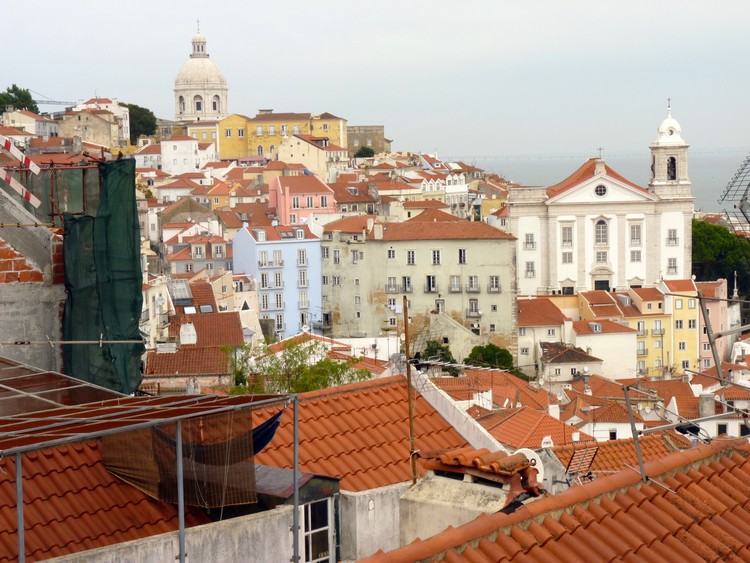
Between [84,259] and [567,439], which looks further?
[567,439]

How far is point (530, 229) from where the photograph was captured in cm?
6794

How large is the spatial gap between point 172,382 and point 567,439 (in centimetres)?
1060

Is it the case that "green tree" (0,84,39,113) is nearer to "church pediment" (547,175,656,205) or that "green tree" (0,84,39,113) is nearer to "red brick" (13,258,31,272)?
"church pediment" (547,175,656,205)

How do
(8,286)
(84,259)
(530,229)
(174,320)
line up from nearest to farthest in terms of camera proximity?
(8,286), (84,259), (174,320), (530,229)

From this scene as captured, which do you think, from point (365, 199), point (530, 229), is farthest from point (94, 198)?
point (365, 199)

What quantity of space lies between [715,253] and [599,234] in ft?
Result: 22.5

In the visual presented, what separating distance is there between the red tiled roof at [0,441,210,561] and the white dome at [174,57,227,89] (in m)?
118

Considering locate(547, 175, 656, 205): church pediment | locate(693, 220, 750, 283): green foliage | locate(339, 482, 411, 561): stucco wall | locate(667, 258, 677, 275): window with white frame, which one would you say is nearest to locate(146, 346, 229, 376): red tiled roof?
locate(339, 482, 411, 561): stucco wall

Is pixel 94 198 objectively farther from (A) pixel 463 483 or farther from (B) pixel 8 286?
(A) pixel 463 483

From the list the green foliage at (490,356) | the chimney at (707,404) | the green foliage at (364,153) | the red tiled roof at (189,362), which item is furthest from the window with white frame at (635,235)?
the green foliage at (364,153)

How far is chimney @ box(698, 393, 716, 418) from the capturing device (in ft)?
105

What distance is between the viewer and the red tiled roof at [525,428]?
19.1 meters

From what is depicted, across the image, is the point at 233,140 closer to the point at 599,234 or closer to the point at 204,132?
the point at 204,132

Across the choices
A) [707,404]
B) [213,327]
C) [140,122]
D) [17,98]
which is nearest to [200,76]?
[140,122]
